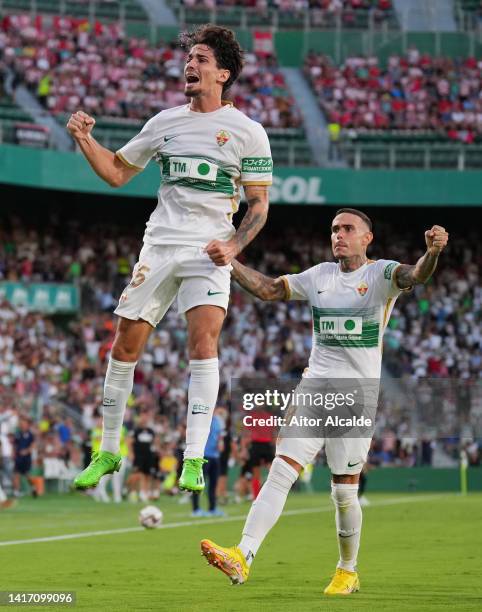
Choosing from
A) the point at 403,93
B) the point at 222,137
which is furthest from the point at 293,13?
the point at 222,137

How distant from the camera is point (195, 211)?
27.3 feet

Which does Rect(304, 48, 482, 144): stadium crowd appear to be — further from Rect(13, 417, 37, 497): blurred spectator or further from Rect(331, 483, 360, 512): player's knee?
Rect(331, 483, 360, 512): player's knee

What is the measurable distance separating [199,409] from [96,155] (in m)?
1.69

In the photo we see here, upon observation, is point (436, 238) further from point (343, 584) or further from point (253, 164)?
point (343, 584)

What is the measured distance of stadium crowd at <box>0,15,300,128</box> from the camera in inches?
1411

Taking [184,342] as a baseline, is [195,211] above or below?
below

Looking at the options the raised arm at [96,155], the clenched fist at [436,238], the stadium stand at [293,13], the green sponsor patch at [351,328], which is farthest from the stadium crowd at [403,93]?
the raised arm at [96,155]

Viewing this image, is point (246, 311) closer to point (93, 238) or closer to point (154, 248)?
point (93, 238)

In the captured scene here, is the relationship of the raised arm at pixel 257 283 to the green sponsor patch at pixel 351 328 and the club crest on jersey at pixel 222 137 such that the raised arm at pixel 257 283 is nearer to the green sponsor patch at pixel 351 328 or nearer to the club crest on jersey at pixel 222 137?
the green sponsor patch at pixel 351 328

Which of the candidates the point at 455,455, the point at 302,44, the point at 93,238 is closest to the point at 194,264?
the point at 455,455

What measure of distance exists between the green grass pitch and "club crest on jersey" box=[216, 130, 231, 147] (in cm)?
280

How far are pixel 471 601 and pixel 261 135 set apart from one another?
3244mm

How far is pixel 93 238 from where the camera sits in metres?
38.2

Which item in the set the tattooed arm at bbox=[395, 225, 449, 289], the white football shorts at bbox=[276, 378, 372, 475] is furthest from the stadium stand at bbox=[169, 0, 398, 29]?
the white football shorts at bbox=[276, 378, 372, 475]
